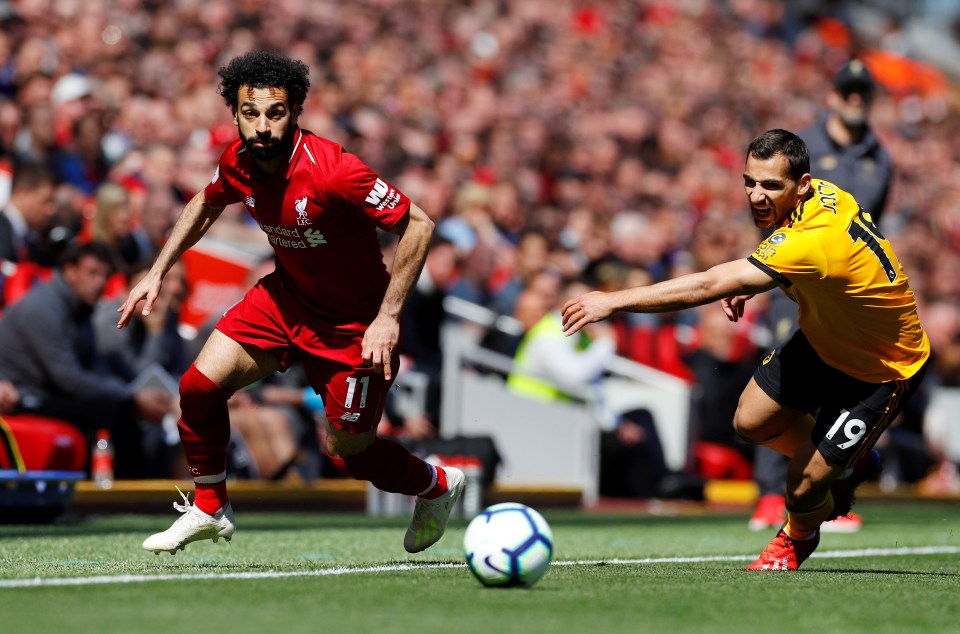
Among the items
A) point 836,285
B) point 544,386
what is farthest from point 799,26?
point 836,285

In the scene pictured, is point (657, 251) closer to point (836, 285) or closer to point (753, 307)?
point (753, 307)

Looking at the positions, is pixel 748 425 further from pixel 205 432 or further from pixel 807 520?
pixel 205 432

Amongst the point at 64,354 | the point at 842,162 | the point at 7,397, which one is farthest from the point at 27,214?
the point at 842,162

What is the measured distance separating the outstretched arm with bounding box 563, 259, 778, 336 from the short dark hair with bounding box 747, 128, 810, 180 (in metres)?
0.65

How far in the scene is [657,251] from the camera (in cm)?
1745

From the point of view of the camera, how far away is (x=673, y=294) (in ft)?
21.6

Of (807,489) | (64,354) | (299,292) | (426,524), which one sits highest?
(299,292)

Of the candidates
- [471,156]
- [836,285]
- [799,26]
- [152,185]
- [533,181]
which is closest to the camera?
[836,285]

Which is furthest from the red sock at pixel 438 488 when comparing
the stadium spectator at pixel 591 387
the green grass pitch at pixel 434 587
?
the stadium spectator at pixel 591 387

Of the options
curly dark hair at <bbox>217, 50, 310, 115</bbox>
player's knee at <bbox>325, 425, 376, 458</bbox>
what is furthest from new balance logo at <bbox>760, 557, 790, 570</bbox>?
curly dark hair at <bbox>217, 50, 310, 115</bbox>

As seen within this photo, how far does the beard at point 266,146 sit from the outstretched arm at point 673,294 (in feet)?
5.06

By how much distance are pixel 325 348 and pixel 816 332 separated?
2.31m

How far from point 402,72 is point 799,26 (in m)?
14.8

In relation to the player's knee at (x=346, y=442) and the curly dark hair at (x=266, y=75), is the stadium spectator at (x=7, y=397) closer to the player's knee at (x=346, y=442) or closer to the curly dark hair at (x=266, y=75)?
the player's knee at (x=346, y=442)
